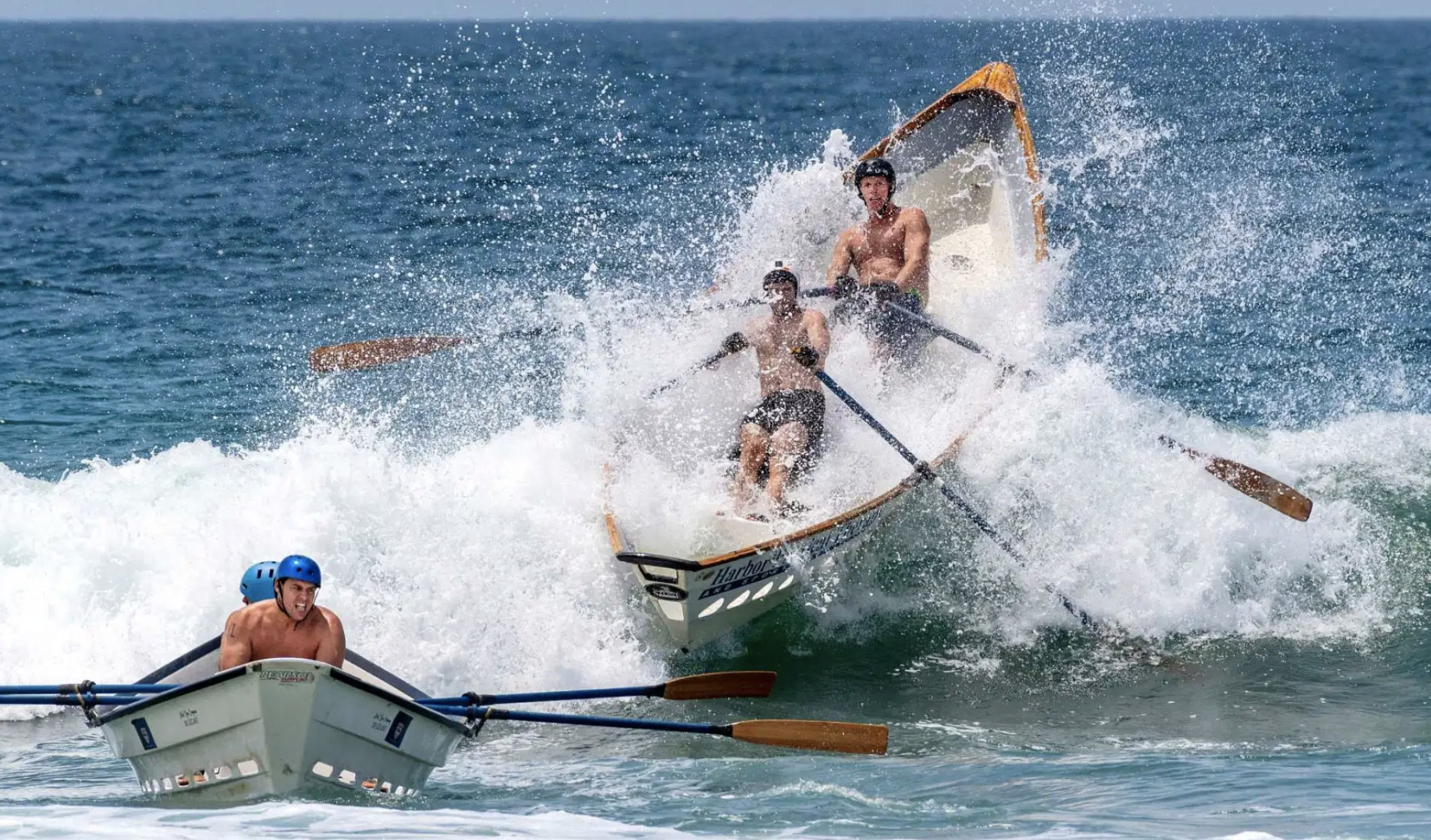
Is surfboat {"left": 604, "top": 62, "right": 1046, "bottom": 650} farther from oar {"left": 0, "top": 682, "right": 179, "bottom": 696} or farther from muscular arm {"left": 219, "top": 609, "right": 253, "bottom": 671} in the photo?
oar {"left": 0, "top": 682, "right": 179, "bottom": 696}

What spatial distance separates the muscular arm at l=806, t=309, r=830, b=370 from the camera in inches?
414

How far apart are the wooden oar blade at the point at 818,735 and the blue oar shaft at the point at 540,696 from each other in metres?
0.46

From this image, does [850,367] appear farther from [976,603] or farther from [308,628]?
[308,628]

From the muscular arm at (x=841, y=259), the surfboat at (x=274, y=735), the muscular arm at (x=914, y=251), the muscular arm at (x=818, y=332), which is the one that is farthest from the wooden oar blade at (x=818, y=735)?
the muscular arm at (x=841, y=259)

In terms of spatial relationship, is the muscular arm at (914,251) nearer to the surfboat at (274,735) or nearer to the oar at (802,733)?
the oar at (802,733)

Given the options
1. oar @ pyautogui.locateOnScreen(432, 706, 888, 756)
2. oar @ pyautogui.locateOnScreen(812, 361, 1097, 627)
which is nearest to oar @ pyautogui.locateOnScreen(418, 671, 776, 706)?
oar @ pyautogui.locateOnScreen(432, 706, 888, 756)

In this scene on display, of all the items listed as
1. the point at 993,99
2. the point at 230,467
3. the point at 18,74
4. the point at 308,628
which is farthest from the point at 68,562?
the point at 18,74

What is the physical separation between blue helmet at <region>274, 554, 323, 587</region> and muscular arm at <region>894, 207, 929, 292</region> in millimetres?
5859

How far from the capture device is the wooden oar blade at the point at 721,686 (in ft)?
25.1

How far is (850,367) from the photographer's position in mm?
11719

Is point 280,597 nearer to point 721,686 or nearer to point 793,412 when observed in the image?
point 721,686

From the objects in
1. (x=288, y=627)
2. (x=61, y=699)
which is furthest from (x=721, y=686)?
(x=61, y=699)

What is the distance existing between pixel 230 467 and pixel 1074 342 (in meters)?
7.43

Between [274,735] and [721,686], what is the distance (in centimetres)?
220
